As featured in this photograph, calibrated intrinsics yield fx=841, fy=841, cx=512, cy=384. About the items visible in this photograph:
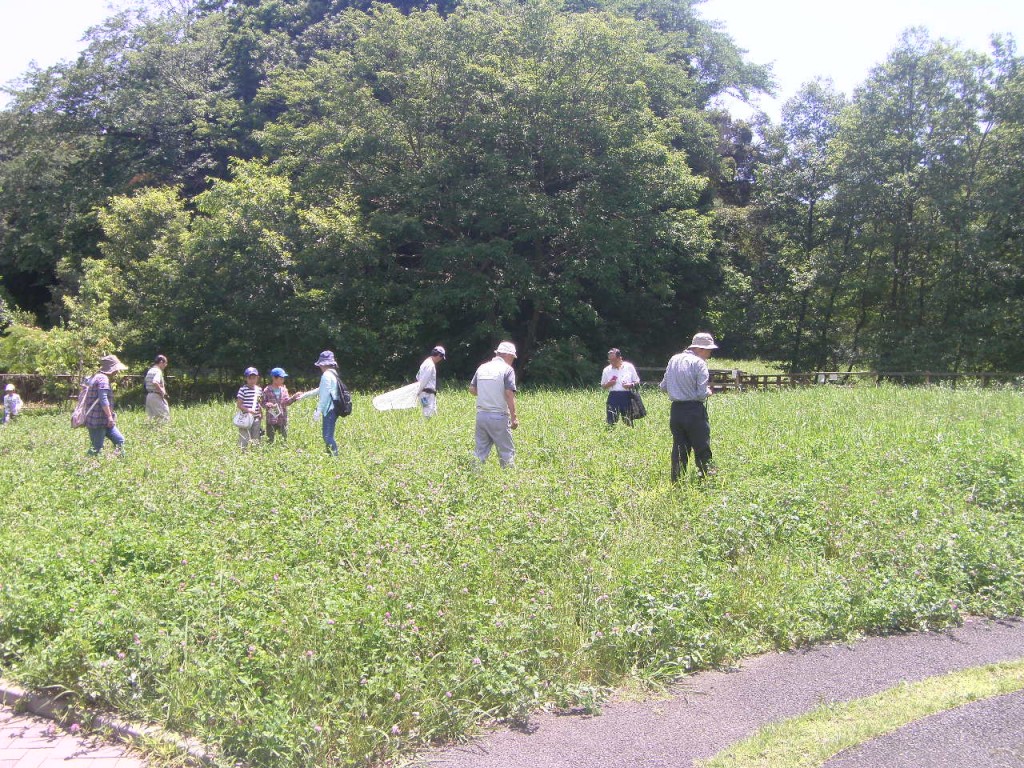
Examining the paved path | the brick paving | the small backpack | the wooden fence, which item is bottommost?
the brick paving

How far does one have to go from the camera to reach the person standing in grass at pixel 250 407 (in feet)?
38.5

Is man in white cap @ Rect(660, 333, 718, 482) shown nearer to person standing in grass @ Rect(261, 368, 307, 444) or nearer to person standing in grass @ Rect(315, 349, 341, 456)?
person standing in grass @ Rect(315, 349, 341, 456)

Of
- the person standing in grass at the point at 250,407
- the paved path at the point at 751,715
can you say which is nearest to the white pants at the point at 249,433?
the person standing in grass at the point at 250,407

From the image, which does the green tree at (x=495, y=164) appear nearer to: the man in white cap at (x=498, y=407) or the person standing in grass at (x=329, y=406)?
the person standing in grass at (x=329, y=406)

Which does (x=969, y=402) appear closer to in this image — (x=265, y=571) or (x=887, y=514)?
(x=887, y=514)

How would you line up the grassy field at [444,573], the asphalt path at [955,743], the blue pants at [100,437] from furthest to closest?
the blue pants at [100,437]
the grassy field at [444,573]
the asphalt path at [955,743]

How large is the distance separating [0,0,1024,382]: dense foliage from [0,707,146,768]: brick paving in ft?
74.7

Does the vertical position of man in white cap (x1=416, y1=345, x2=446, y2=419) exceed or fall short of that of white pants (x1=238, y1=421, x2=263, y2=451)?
it exceeds it

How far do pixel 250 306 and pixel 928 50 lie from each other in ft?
85.6

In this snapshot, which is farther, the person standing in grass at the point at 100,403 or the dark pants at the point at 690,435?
the person standing in grass at the point at 100,403

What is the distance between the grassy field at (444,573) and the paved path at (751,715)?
7.3 inches

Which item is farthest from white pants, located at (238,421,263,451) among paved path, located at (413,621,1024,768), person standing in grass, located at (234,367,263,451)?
paved path, located at (413,621,1024,768)

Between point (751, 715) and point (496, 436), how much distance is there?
16.9ft

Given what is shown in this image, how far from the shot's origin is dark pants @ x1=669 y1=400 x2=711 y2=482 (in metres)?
8.70
